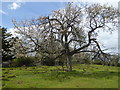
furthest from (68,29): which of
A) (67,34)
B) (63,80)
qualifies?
(63,80)

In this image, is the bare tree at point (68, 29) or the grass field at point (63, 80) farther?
the bare tree at point (68, 29)

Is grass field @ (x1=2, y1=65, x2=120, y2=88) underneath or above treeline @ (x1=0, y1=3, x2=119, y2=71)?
underneath

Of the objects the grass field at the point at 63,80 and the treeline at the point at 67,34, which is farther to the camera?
the treeline at the point at 67,34

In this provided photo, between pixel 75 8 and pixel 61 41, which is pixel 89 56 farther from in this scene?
pixel 75 8

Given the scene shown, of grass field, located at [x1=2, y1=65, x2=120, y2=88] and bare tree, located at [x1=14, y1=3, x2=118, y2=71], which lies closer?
grass field, located at [x1=2, y1=65, x2=120, y2=88]

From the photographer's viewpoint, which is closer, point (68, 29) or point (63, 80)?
point (63, 80)

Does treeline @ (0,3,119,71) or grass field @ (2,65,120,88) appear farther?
treeline @ (0,3,119,71)

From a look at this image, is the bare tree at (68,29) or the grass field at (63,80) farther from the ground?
the bare tree at (68,29)

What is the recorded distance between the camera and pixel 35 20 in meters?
19.5

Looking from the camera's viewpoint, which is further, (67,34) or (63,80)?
(67,34)

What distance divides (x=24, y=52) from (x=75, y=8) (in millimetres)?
9334

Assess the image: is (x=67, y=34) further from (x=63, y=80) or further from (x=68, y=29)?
(x=63, y=80)

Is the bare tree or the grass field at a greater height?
the bare tree

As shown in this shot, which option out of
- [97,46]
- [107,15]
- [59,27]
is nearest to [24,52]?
[59,27]
